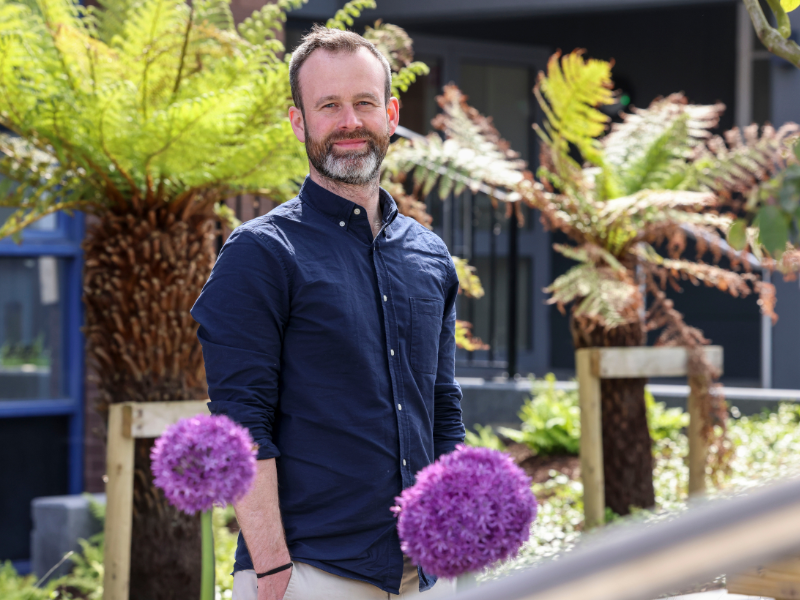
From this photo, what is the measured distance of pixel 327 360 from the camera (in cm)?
195

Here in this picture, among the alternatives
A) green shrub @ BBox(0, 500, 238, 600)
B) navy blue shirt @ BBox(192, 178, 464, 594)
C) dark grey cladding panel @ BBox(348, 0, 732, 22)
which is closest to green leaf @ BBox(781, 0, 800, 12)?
navy blue shirt @ BBox(192, 178, 464, 594)

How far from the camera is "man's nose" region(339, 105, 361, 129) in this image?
201 centimetres

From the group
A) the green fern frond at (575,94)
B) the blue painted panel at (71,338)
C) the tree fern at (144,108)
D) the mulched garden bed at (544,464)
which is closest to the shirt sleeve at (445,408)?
the tree fern at (144,108)

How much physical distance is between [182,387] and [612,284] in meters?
2.15

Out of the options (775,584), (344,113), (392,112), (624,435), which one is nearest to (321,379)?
(344,113)

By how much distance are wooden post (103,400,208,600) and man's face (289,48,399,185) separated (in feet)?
5.57

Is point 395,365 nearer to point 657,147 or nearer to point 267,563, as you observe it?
point 267,563

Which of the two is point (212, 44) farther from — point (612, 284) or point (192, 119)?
point (612, 284)

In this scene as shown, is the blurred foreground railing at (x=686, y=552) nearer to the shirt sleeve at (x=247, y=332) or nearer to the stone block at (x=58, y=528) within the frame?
the shirt sleeve at (x=247, y=332)

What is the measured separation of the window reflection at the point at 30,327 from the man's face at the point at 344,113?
12.0ft

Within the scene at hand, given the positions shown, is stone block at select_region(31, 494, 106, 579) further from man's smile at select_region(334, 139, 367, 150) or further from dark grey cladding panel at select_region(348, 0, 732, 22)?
dark grey cladding panel at select_region(348, 0, 732, 22)

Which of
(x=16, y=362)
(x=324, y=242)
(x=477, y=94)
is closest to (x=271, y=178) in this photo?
(x=324, y=242)

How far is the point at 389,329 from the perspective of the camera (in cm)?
202

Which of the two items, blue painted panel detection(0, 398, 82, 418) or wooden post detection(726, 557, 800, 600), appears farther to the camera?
blue painted panel detection(0, 398, 82, 418)
